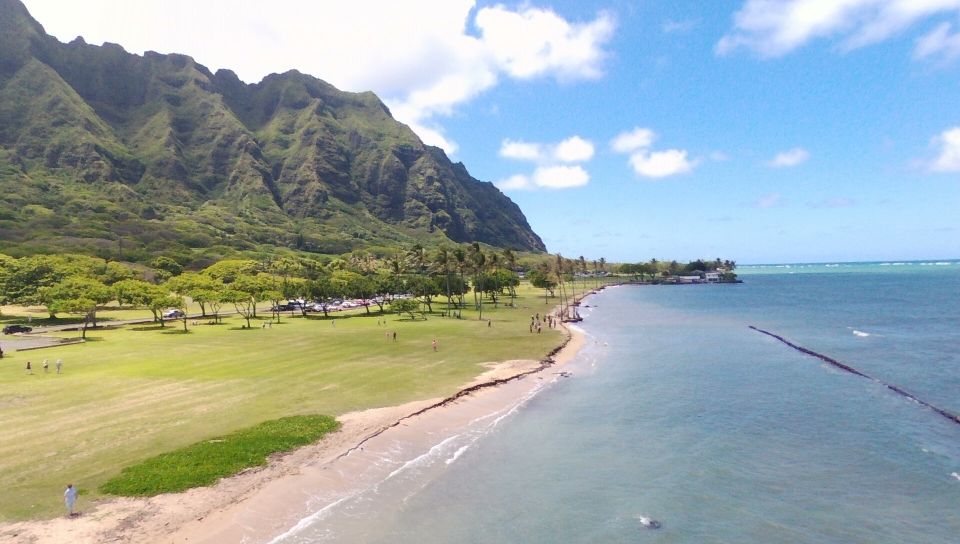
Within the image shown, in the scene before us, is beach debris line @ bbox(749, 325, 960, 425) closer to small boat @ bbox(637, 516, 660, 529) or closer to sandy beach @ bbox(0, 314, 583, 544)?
small boat @ bbox(637, 516, 660, 529)

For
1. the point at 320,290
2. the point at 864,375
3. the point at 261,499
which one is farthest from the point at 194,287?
the point at 864,375

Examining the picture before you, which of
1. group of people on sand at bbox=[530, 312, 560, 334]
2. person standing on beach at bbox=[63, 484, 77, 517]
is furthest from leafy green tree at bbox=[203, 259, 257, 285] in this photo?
person standing on beach at bbox=[63, 484, 77, 517]

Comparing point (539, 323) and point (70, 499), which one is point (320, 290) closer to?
point (539, 323)

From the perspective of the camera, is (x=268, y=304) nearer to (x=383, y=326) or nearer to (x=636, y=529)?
(x=383, y=326)

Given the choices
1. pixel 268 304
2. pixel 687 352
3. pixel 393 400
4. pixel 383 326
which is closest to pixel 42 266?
pixel 268 304

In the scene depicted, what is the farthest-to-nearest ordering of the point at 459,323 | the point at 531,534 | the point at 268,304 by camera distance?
the point at 268,304 < the point at 459,323 < the point at 531,534

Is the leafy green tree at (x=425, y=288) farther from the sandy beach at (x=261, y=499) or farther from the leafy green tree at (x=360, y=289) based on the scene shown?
the sandy beach at (x=261, y=499)

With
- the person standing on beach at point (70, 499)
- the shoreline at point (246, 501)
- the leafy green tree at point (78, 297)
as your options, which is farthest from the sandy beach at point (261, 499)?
the leafy green tree at point (78, 297)
